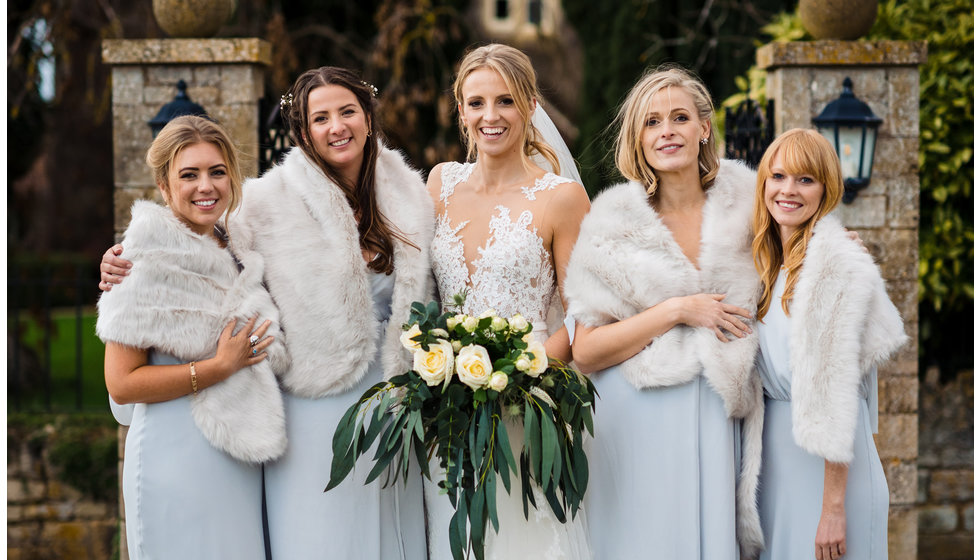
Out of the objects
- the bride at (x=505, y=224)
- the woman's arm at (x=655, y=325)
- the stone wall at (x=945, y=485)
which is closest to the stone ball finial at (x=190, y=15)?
the bride at (x=505, y=224)

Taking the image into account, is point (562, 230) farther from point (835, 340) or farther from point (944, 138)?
point (944, 138)

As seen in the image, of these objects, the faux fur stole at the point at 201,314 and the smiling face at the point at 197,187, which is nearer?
the faux fur stole at the point at 201,314

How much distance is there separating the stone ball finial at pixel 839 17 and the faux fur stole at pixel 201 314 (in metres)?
3.15

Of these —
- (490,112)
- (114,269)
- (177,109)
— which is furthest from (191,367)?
(177,109)

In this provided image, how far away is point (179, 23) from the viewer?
449 cm

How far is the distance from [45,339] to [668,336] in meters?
5.10

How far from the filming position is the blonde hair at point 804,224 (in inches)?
106

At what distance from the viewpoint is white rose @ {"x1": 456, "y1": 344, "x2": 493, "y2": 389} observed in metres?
2.44

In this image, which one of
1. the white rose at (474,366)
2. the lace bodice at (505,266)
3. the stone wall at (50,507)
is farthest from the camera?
the stone wall at (50,507)

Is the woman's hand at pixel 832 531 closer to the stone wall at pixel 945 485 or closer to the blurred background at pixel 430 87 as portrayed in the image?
the blurred background at pixel 430 87

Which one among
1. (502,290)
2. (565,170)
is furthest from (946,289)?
(502,290)

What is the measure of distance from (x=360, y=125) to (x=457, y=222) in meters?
0.47

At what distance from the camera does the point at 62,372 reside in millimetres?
9734

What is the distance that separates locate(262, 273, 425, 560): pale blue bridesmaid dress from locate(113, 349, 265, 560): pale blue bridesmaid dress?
12 cm
